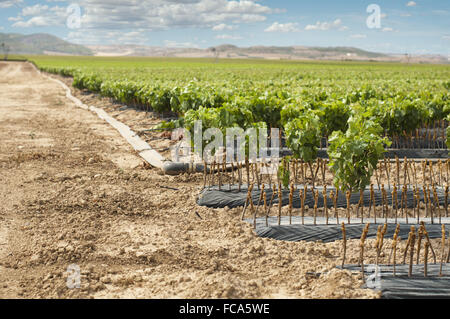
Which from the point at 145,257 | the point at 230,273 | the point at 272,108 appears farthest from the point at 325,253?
the point at 272,108

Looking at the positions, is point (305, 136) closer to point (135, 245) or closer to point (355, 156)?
point (355, 156)

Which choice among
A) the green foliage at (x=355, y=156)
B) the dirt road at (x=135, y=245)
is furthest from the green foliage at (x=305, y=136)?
the dirt road at (x=135, y=245)

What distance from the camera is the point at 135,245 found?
5156 millimetres

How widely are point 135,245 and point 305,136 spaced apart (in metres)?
2.99

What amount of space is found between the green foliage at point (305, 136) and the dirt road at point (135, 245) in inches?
59.3

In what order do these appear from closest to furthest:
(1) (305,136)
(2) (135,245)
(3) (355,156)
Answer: (2) (135,245) → (3) (355,156) → (1) (305,136)

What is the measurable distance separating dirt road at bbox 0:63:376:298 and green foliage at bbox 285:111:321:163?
1.51 metres

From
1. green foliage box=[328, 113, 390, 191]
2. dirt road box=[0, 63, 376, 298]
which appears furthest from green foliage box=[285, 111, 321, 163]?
dirt road box=[0, 63, 376, 298]

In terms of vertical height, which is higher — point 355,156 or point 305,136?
point 305,136

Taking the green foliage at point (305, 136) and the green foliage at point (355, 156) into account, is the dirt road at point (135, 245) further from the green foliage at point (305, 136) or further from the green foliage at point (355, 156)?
the green foliage at point (305, 136)

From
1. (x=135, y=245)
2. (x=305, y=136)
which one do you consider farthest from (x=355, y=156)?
(x=135, y=245)

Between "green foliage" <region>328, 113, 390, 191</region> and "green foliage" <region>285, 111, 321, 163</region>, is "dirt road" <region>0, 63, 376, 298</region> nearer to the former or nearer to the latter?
"green foliage" <region>328, 113, 390, 191</region>
